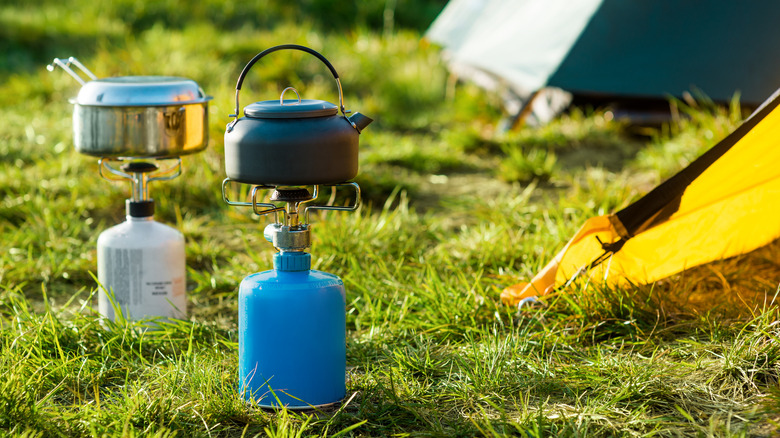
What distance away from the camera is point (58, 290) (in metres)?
3.00

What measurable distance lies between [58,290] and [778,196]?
2.44 m

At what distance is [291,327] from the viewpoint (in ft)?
6.25

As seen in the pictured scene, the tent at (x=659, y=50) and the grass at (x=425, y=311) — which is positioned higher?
the tent at (x=659, y=50)

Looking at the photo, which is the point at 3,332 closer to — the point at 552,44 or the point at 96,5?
the point at 552,44

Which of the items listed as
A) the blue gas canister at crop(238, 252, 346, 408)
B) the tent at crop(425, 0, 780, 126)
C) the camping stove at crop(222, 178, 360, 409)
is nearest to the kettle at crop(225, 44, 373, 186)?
the camping stove at crop(222, 178, 360, 409)

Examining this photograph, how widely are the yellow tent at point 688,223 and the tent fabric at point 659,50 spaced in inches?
69.2

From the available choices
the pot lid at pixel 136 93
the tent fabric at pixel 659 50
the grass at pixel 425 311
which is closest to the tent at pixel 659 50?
the tent fabric at pixel 659 50

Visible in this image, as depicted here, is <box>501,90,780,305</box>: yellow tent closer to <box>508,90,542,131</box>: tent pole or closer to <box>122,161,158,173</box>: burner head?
<box>122,161,158,173</box>: burner head

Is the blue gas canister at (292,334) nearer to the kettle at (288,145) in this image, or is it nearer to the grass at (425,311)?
the grass at (425,311)

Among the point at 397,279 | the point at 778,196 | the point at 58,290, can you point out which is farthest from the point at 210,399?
the point at 778,196

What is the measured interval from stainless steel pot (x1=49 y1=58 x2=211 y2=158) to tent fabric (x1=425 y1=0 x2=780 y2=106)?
7.67ft

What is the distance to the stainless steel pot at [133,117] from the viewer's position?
2.44 m

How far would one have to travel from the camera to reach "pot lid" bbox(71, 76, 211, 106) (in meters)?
2.43

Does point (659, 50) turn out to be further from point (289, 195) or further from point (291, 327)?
point (291, 327)
